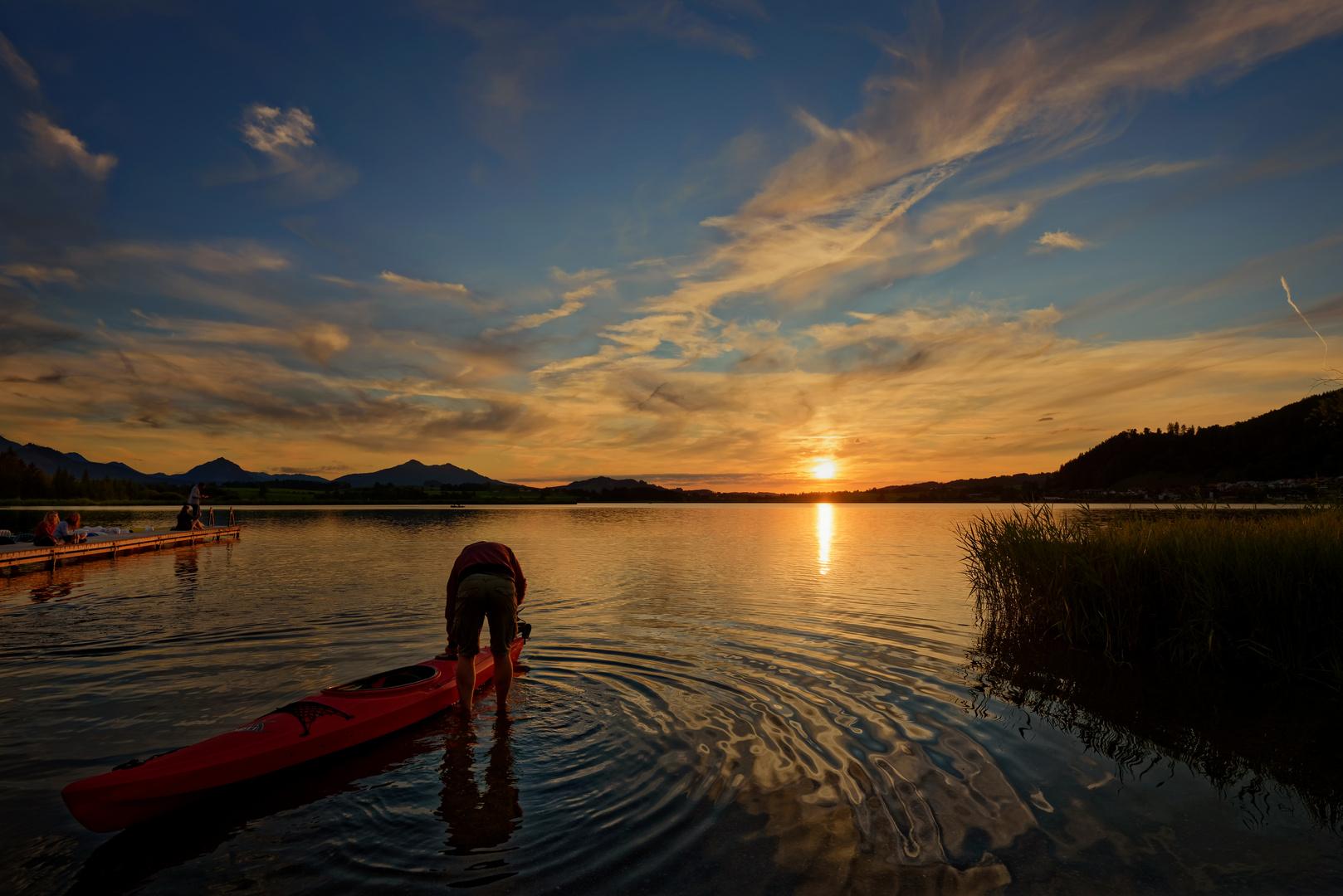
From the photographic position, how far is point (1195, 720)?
30.4 ft

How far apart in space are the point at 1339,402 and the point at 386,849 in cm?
2507

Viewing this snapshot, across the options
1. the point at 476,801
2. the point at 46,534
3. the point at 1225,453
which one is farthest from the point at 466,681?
the point at 1225,453

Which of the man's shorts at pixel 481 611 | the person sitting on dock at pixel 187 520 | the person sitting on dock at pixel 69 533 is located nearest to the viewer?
the man's shorts at pixel 481 611

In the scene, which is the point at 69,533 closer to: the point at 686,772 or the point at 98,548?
the point at 98,548

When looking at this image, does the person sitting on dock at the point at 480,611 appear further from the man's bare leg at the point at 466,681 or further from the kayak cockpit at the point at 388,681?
the kayak cockpit at the point at 388,681

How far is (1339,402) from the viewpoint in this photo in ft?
57.3

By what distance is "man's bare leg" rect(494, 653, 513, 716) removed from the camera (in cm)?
911

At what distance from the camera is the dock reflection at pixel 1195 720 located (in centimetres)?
709

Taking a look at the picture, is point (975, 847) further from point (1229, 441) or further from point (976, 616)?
point (1229, 441)

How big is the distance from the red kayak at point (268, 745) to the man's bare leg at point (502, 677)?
80cm

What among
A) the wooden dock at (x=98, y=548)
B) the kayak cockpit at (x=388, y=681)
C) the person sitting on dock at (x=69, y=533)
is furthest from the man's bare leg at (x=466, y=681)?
the person sitting on dock at (x=69, y=533)

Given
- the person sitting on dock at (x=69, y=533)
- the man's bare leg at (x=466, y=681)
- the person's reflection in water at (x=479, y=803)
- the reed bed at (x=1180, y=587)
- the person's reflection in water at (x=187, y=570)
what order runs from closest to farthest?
1. the person's reflection in water at (x=479, y=803)
2. the man's bare leg at (x=466, y=681)
3. the reed bed at (x=1180, y=587)
4. the person's reflection in water at (x=187, y=570)
5. the person sitting on dock at (x=69, y=533)

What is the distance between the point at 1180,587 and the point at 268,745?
616 inches

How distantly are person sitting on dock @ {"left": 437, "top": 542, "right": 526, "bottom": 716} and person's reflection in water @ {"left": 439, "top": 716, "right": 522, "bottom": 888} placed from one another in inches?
31.2
